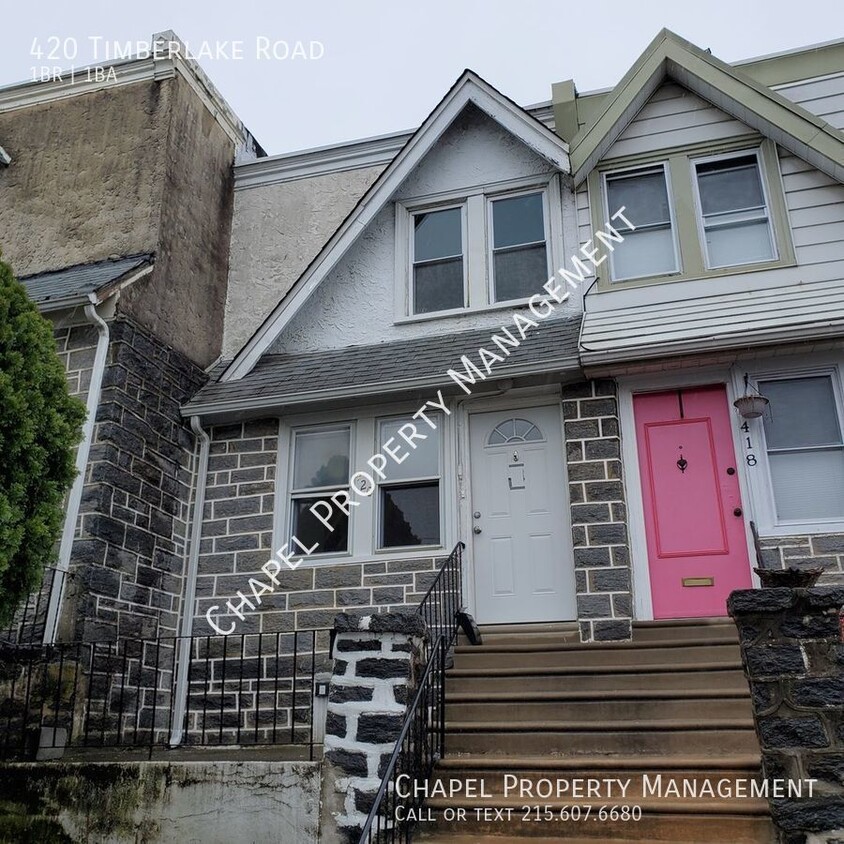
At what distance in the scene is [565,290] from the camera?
9.04m

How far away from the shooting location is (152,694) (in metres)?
8.12

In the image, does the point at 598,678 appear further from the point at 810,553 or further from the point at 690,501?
the point at 810,553

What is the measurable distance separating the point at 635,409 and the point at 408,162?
3804mm

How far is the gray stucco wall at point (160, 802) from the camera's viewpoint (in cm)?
528

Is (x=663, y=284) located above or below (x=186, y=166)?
below

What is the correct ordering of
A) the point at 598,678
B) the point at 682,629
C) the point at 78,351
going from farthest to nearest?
1. the point at 78,351
2. the point at 682,629
3. the point at 598,678

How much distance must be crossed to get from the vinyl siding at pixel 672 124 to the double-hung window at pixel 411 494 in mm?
3686

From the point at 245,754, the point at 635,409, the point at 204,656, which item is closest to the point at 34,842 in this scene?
the point at 245,754

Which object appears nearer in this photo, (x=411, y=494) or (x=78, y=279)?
(x=411, y=494)

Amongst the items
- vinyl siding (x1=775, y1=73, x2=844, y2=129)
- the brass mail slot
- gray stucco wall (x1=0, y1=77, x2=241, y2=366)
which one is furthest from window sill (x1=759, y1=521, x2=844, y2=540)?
gray stucco wall (x1=0, y1=77, x2=241, y2=366)

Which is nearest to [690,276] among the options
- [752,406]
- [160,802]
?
[752,406]

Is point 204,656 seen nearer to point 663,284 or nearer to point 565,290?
point 565,290

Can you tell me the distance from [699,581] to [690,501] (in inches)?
28.2

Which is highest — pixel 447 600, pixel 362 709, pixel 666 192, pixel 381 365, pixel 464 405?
pixel 666 192
